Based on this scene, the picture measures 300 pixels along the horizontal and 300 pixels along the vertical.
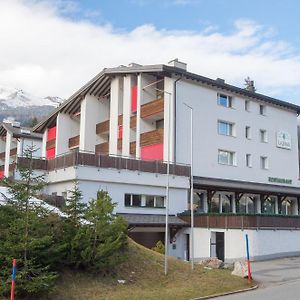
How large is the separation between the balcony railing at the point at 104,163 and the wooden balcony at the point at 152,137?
2.88m

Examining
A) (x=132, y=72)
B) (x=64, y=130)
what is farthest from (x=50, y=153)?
(x=132, y=72)

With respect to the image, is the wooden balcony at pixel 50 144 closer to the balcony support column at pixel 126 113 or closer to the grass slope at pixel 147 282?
the balcony support column at pixel 126 113

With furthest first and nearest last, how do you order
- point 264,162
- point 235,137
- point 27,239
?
point 264,162 < point 235,137 < point 27,239

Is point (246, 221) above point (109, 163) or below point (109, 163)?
below

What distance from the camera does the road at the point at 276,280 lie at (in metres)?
15.9

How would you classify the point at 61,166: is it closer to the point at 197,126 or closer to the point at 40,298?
the point at 197,126

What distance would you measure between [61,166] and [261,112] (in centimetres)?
2077

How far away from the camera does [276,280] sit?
20.4 meters

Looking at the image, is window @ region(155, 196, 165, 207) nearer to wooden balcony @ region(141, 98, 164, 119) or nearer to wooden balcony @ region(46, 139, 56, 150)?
wooden balcony @ region(141, 98, 164, 119)

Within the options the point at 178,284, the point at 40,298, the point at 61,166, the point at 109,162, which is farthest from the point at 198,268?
the point at 61,166

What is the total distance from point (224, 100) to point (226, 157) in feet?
16.5

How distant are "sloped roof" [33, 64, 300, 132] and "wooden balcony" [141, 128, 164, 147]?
469 centimetres

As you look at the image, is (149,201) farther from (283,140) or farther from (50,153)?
(50,153)

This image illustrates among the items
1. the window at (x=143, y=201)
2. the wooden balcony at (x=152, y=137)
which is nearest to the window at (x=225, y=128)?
the wooden balcony at (x=152, y=137)
